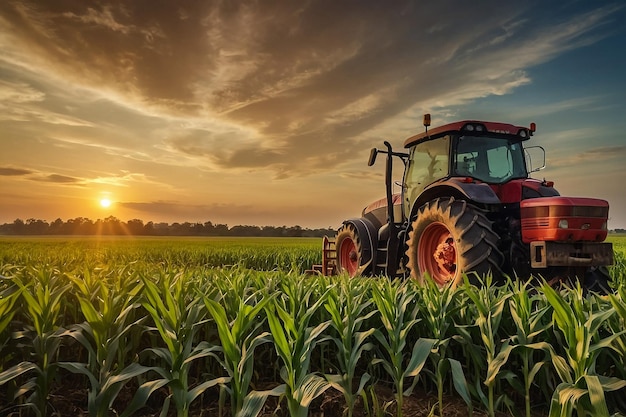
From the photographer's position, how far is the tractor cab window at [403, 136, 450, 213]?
6.80m

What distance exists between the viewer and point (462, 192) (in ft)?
19.0

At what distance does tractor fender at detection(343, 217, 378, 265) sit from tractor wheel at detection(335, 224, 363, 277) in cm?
7

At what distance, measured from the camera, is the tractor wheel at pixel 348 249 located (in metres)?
8.14

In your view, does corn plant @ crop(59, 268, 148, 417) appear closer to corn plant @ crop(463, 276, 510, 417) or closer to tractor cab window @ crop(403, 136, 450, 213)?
corn plant @ crop(463, 276, 510, 417)

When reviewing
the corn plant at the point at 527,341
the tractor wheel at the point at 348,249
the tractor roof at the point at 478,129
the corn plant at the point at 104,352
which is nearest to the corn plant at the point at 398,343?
the corn plant at the point at 527,341

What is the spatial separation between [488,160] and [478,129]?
19.0 inches

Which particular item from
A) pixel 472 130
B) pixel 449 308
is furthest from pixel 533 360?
pixel 472 130

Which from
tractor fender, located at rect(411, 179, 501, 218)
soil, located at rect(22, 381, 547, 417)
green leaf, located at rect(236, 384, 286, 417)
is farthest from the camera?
tractor fender, located at rect(411, 179, 501, 218)

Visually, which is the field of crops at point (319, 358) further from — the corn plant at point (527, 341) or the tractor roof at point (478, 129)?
the tractor roof at point (478, 129)

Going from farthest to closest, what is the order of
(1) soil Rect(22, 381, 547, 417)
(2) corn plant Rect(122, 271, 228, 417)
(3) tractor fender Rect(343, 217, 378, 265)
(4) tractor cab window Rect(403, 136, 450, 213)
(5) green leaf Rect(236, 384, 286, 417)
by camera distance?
1. (3) tractor fender Rect(343, 217, 378, 265)
2. (4) tractor cab window Rect(403, 136, 450, 213)
3. (1) soil Rect(22, 381, 547, 417)
4. (2) corn plant Rect(122, 271, 228, 417)
5. (5) green leaf Rect(236, 384, 286, 417)

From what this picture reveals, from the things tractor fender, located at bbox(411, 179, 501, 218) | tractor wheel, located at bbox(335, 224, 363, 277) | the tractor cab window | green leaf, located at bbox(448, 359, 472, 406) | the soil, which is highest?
the tractor cab window

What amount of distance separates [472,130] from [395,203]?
6.44ft

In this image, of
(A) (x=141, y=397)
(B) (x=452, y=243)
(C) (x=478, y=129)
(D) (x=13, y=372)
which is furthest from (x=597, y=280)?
(D) (x=13, y=372)

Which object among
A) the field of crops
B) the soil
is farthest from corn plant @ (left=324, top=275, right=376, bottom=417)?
the soil
